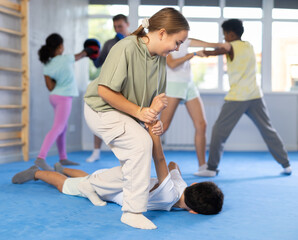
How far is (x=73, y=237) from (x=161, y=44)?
0.97m

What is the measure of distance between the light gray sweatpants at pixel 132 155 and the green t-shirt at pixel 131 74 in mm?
128

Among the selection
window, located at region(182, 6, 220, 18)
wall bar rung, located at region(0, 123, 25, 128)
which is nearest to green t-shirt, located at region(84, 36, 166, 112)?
wall bar rung, located at region(0, 123, 25, 128)

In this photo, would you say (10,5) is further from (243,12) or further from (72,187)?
(243,12)

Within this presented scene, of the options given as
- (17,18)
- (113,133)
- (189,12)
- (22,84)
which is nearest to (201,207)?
(113,133)

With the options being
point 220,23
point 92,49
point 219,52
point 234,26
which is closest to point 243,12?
point 220,23

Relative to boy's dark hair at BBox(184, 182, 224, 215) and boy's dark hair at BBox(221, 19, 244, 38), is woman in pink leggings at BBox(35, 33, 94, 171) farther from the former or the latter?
boy's dark hair at BBox(184, 182, 224, 215)

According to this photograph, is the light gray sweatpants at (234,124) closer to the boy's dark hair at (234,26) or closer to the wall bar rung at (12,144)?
the boy's dark hair at (234,26)

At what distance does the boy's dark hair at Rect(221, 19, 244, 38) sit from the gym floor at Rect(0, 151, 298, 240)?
132cm

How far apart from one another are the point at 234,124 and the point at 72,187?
157 centimetres

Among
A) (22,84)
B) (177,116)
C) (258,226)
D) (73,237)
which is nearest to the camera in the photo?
(73,237)

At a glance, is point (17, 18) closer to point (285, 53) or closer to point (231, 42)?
point (231, 42)

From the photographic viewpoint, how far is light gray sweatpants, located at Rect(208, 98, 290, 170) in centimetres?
335

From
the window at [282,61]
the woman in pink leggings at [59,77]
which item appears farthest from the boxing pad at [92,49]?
the window at [282,61]

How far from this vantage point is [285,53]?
624 cm
